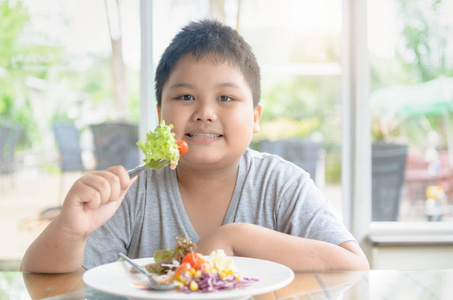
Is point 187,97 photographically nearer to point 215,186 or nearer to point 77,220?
point 215,186

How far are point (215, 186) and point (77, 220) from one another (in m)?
0.56

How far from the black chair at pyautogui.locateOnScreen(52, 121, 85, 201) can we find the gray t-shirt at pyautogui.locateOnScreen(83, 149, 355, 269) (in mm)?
1852

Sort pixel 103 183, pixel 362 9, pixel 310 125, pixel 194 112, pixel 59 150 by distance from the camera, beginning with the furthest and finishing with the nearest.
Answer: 1. pixel 59 150
2. pixel 310 125
3. pixel 362 9
4. pixel 194 112
5. pixel 103 183

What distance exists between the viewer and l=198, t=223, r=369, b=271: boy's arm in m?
1.23

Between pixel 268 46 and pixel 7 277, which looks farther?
pixel 268 46

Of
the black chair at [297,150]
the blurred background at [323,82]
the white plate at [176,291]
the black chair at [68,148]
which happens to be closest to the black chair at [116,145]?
the blurred background at [323,82]

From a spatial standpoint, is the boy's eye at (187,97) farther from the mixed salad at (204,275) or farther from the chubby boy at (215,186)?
the mixed salad at (204,275)

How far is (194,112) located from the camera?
1.48 metres

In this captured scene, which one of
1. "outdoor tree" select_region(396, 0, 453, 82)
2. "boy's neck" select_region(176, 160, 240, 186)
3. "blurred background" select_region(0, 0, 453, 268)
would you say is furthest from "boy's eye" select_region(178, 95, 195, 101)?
"outdoor tree" select_region(396, 0, 453, 82)

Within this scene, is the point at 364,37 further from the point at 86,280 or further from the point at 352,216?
the point at 86,280

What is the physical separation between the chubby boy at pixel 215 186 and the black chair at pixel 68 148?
184 cm

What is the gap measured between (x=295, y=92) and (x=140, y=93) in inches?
35.5

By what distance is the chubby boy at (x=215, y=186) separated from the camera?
1.38 meters

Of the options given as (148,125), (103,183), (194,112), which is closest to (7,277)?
(103,183)
